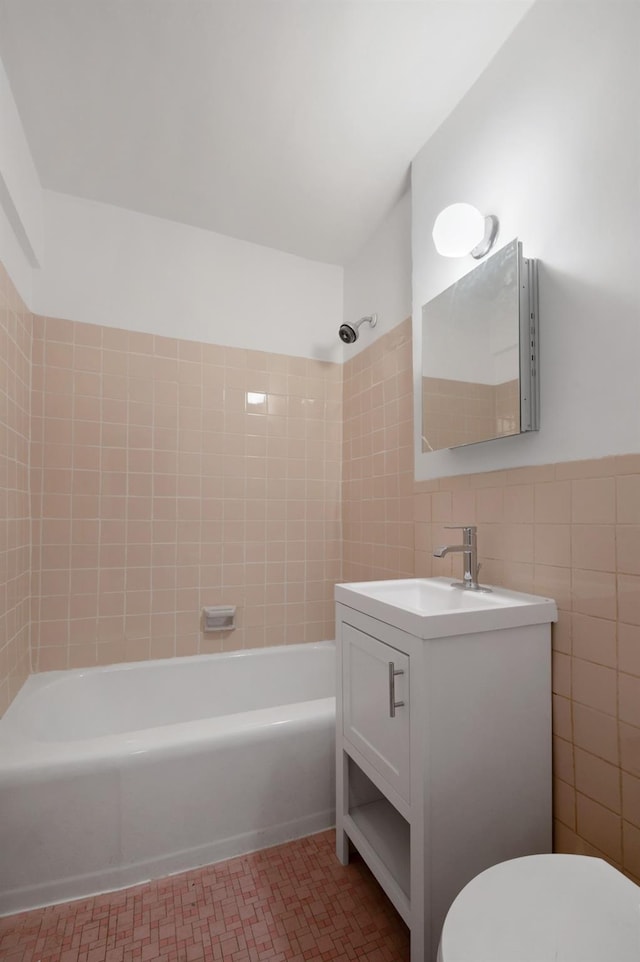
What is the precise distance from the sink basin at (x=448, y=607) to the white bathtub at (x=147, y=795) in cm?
50

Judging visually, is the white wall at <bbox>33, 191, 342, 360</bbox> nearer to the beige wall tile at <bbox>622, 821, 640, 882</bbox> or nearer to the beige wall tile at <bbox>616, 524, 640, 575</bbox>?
the beige wall tile at <bbox>616, 524, 640, 575</bbox>

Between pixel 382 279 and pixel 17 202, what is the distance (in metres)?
1.51

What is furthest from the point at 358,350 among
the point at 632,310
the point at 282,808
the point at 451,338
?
the point at 282,808

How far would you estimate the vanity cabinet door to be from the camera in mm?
1102

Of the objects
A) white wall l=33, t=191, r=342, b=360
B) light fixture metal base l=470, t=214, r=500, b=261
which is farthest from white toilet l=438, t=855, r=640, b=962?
white wall l=33, t=191, r=342, b=360

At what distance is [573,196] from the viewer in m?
1.17

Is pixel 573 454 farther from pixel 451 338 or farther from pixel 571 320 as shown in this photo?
pixel 451 338

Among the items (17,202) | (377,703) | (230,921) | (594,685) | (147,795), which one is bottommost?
(230,921)

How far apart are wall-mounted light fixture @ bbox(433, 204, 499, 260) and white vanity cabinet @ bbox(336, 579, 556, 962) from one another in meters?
1.08

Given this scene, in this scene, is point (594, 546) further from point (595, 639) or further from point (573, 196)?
point (573, 196)

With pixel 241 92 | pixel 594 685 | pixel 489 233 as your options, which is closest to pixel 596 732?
pixel 594 685

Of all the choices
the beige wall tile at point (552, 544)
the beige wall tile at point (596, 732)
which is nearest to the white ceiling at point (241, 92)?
the beige wall tile at point (552, 544)

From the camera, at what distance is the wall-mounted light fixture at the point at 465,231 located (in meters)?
1.43

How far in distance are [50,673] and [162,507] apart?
836 mm
